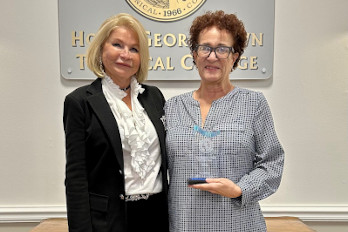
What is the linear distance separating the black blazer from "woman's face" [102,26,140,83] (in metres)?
0.13

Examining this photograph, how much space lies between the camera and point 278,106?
1.98 m

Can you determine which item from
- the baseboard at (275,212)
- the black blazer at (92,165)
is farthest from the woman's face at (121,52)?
the baseboard at (275,212)

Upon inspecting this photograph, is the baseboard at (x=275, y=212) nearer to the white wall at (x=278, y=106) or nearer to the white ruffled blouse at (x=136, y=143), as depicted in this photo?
the white wall at (x=278, y=106)

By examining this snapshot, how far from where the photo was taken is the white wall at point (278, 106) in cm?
192

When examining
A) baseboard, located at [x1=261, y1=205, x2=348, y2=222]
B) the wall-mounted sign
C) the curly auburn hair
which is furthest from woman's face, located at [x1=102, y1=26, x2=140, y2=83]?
baseboard, located at [x1=261, y1=205, x2=348, y2=222]

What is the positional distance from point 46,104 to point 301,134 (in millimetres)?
1820

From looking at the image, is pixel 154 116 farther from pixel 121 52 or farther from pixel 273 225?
pixel 273 225

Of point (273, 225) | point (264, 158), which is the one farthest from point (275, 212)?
point (264, 158)

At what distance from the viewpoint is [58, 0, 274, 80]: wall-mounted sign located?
1.87m

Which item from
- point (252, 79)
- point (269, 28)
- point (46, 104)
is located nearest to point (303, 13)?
point (269, 28)

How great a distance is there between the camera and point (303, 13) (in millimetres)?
1925

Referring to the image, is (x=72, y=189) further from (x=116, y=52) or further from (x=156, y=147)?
(x=116, y=52)

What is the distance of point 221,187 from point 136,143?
14.5 inches

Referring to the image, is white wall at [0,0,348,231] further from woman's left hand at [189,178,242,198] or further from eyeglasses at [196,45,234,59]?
woman's left hand at [189,178,242,198]
